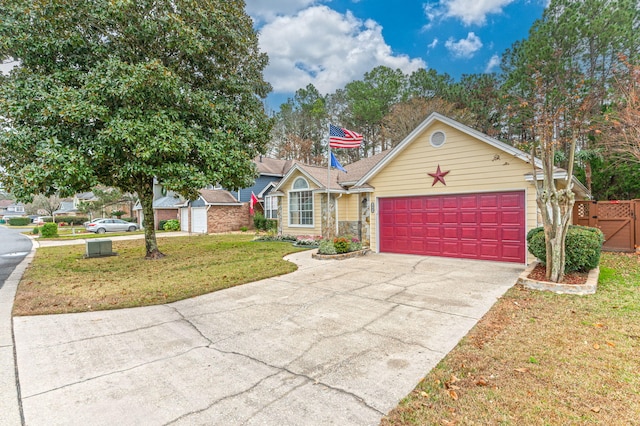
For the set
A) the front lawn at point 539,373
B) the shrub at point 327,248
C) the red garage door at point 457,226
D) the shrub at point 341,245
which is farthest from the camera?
the shrub at point 341,245

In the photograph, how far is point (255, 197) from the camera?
23438 millimetres

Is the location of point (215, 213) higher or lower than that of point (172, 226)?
higher

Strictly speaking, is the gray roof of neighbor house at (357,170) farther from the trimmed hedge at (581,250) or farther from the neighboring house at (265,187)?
the trimmed hedge at (581,250)

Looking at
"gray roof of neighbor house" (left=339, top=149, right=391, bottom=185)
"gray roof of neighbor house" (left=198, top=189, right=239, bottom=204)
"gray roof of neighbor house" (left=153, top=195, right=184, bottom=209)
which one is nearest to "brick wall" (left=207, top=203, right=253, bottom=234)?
"gray roof of neighbor house" (left=198, top=189, right=239, bottom=204)

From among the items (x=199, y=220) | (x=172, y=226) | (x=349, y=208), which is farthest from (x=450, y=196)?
(x=172, y=226)

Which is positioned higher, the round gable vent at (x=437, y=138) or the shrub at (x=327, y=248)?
the round gable vent at (x=437, y=138)

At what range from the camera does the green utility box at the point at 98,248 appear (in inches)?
476

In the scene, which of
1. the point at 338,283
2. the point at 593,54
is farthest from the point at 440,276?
the point at 593,54

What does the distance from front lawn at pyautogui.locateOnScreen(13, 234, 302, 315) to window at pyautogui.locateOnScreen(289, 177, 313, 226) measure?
3.85 meters

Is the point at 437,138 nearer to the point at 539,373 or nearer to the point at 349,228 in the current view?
the point at 349,228

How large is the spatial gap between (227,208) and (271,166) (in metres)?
5.75

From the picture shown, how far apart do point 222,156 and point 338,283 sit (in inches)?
226

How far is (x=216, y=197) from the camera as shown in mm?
23844

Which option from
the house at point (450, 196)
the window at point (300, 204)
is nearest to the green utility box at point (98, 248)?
the window at point (300, 204)
